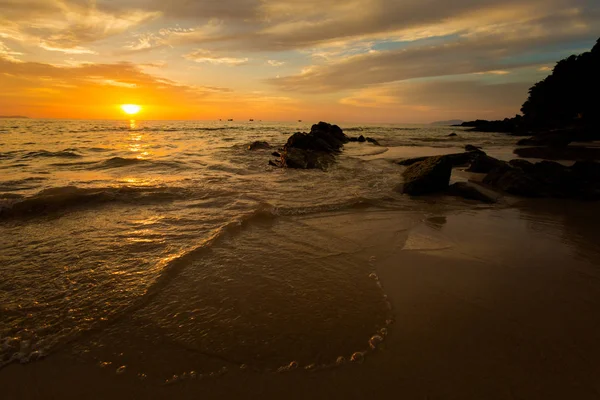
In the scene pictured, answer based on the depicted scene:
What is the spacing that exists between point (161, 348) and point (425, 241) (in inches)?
172

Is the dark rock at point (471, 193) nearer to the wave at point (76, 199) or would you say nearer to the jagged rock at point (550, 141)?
the wave at point (76, 199)

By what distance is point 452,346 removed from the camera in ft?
8.81

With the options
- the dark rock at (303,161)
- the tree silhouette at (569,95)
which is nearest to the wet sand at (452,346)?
the dark rock at (303,161)

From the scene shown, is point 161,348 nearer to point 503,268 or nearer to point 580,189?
point 503,268

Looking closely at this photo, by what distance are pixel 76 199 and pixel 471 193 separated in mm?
10395

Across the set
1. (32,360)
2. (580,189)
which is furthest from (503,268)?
(580,189)

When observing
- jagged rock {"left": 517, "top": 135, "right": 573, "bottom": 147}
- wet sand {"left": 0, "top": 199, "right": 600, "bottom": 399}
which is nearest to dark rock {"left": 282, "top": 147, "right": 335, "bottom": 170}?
wet sand {"left": 0, "top": 199, "right": 600, "bottom": 399}

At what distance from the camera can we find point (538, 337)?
2807mm

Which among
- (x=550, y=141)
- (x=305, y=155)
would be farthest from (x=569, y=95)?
(x=305, y=155)

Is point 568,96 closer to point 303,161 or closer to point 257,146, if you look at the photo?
point 257,146

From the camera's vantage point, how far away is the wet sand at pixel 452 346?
7.36 feet

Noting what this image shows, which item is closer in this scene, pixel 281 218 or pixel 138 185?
pixel 281 218

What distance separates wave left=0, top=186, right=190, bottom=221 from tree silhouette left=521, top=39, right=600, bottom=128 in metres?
53.7

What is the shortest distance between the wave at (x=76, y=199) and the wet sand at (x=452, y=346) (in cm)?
536
